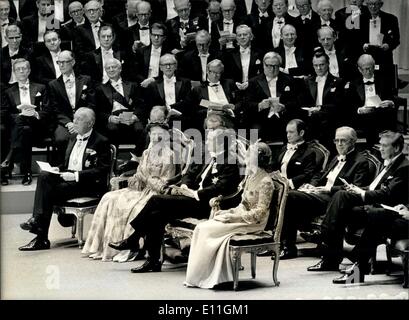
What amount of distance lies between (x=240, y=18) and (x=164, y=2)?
865 millimetres

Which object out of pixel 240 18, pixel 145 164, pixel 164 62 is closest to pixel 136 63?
pixel 164 62

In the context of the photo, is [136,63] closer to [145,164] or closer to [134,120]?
[134,120]

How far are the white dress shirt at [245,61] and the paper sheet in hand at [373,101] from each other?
1271mm

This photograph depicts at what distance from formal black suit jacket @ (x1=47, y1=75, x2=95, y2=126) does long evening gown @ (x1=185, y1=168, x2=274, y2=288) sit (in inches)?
113

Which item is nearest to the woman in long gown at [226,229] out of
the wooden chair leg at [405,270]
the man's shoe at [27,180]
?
the wooden chair leg at [405,270]

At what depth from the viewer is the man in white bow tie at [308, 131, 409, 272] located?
27.0 ft

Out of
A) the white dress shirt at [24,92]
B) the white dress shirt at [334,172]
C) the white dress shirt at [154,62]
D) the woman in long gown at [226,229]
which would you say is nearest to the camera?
the woman in long gown at [226,229]

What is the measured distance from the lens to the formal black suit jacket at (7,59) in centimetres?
1091

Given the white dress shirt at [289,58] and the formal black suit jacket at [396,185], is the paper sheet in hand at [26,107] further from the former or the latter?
the formal black suit jacket at [396,185]

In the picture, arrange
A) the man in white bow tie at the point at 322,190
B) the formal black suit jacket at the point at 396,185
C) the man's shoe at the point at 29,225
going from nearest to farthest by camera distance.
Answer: the formal black suit jacket at the point at 396,185
the man in white bow tie at the point at 322,190
the man's shoe at the point at 29,225

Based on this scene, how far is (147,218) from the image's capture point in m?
8.66

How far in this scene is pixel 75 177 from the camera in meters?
9.52

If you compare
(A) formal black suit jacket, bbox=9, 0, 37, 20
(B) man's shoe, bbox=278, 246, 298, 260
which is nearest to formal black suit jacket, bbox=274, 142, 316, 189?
(B) man's shoe, bbox=278, 246, 298, 260

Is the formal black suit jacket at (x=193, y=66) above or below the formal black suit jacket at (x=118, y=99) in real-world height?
above
